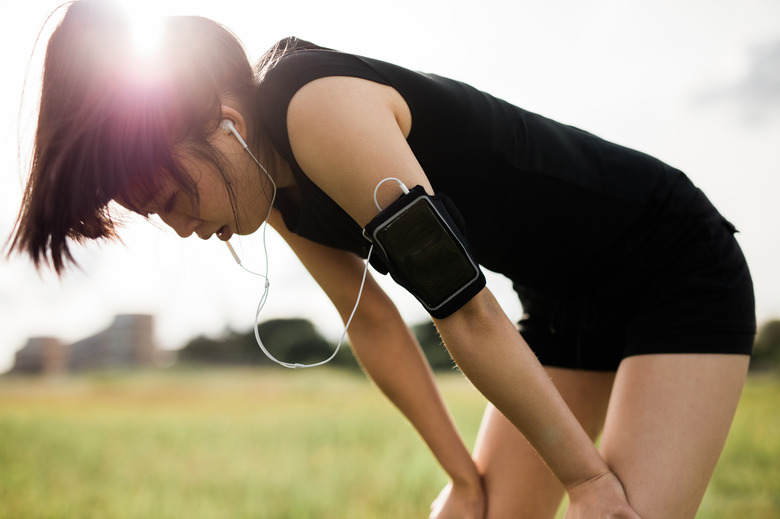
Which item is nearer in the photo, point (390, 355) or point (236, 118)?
point (236, 118)

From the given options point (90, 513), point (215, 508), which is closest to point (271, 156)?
point (215, 508)

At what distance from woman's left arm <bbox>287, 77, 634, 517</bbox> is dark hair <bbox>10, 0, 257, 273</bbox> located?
0.18 m

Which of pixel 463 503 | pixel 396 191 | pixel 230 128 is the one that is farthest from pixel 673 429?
pixel 230 128

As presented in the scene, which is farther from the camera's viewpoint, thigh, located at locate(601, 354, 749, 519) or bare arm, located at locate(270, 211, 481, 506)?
bare arm, located at locate(270, 211, 481, 506)

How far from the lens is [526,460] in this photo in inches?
57.7

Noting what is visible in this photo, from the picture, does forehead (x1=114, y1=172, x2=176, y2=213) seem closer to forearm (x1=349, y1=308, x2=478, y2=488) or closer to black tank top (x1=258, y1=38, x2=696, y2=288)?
black tank top (x1=258, y1=38, x2=696, y2=288)

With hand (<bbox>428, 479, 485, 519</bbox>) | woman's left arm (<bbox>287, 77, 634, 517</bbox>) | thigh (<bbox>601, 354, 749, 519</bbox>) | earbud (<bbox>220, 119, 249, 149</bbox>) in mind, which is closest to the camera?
woman's left arm (<bbox>287, 77, 634, 517</bbox>)

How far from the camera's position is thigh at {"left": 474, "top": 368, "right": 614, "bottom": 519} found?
145 cm

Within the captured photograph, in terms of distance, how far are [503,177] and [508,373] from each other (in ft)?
1.15

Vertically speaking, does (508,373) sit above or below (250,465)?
above

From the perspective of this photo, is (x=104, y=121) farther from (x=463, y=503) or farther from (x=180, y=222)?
(x=463, y=503)

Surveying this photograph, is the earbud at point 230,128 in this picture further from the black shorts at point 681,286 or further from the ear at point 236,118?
the black shorts at point 681,286

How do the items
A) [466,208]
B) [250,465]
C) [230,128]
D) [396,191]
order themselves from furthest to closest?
1. [250,465]
2. [466,208]
3. [230,128]
4. [396,191]

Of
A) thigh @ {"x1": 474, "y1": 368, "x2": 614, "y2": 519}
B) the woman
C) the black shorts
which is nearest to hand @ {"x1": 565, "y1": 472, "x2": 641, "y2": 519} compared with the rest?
the woman
